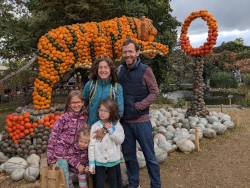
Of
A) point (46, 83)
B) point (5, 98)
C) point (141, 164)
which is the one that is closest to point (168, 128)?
point (141, 164)

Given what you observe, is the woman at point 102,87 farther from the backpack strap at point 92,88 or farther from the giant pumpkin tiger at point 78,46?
the giant pumpkin tiger at point 78,46

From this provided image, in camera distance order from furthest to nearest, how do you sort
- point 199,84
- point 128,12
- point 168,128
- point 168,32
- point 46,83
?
point 168,32 < point 128,12 < point 199,84 < point 168,128 < point 46,83

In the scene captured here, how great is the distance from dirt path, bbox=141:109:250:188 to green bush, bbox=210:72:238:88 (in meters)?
13.5

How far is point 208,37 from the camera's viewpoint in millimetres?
5918

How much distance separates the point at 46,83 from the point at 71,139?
6.78 ft

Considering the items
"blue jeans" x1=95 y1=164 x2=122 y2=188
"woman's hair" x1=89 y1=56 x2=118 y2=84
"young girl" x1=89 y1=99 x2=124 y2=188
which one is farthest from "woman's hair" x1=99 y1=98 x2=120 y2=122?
"blue jeans" x1=95 y1=164 x2=122 y2=188

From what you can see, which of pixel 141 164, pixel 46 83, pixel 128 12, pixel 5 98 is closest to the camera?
pixel 141 164

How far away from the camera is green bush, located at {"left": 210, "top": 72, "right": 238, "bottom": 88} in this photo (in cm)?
1761

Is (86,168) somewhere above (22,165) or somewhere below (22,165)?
above

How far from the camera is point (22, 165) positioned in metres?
3.80

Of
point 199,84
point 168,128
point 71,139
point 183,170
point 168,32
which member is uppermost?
point 168,32

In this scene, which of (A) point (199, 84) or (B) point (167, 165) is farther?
(A) point (199, 84)

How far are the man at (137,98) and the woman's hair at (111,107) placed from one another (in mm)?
231

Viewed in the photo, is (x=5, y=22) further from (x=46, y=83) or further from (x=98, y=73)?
(x=98, y=73)
